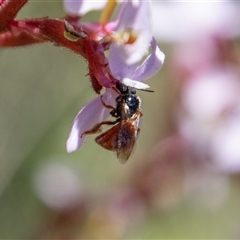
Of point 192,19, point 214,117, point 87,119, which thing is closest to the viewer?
point 87,119

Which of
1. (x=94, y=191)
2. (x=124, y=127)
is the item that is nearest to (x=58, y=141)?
(x=94, y=191)

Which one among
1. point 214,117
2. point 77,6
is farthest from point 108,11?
point 214,117

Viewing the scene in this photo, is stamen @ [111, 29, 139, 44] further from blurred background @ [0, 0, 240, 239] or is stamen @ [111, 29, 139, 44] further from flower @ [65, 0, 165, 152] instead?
blurred background @ [0, 0, 240, 239]

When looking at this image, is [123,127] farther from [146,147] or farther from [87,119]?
[146,147]

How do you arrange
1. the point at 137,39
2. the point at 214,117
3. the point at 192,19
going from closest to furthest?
the point at 137,39, the point at 214,117, the point at 192,19

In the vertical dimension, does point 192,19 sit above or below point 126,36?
below

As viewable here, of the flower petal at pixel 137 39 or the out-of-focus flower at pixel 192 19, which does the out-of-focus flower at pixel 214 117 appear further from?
the flower petal at pixel 137 39
